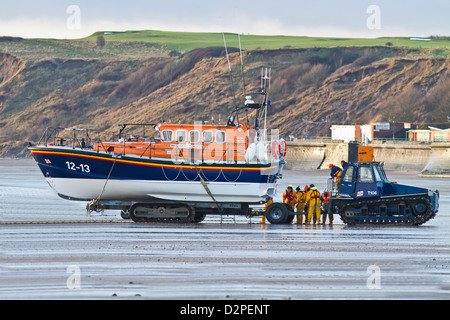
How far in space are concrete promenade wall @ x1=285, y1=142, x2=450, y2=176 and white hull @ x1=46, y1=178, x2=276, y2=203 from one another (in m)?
62.9

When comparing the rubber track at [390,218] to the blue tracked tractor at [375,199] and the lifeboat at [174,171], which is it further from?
the lifeboat at [174,171]

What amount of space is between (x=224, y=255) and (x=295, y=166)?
307ft

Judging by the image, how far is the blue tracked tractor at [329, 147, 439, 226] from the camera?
23312 mm

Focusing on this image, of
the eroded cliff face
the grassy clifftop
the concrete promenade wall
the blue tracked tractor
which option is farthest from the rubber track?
the grassy clifftop

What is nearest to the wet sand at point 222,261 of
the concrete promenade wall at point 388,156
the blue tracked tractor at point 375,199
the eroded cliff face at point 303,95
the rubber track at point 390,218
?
the rubber track at point 390,218

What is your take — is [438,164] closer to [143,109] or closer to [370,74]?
[370,74]

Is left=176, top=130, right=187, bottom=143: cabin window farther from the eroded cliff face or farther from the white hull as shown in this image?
the eroded cliff face

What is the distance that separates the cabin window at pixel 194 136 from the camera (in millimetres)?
24609

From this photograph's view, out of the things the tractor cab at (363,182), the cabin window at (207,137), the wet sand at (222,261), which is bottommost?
the wet sand at (222,261)

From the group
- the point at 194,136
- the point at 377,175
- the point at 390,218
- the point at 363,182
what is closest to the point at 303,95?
the point at 194,136

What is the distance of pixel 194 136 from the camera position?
24.7m

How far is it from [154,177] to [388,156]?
78482 mm

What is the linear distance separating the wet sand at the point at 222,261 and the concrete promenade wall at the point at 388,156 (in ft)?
208
